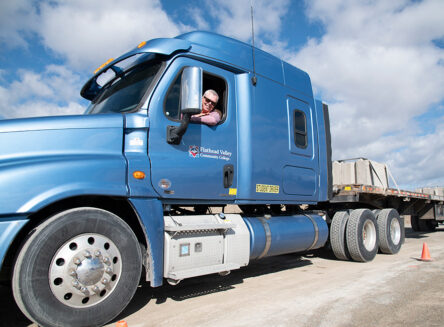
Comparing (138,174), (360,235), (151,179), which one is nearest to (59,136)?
(138,174)

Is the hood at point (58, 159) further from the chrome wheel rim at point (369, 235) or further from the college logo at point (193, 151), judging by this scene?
the chrome wheel rim at point (369, 235)

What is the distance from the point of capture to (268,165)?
493 centimetres

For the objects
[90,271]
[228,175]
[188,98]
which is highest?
[188,98]

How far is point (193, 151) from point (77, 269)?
174 cm

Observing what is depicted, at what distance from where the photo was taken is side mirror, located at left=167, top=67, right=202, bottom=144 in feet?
11.4

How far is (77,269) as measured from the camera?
2918 mm

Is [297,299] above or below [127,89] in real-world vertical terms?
below

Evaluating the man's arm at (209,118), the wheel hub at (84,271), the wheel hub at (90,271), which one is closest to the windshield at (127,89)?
the man's arm at (209,118)

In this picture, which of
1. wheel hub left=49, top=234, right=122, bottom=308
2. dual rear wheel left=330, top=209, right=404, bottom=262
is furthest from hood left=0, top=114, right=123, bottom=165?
→ dual rear wheel left=330, top=209, right=404, bottom=262

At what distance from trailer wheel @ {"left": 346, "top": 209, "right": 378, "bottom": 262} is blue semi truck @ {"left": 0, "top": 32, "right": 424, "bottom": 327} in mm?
846

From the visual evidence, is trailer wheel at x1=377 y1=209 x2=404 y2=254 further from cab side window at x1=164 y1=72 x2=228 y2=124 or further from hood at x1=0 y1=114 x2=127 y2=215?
hood at x1=0 y1=114 x2=127 y2=215

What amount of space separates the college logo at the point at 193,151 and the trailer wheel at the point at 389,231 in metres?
5.11

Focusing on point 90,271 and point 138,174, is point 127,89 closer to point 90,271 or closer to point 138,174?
point 138,174

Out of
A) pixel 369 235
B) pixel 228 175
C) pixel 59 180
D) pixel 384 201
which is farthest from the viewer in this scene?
pixel 384 201
